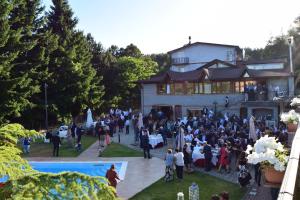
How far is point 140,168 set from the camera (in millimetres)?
22906

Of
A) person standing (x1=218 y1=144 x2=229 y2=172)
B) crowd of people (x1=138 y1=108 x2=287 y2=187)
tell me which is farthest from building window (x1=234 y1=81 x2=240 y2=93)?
person standing (x1=218 y1=144 x2=229 y2=172)

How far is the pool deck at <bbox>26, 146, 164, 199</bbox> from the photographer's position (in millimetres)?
18719

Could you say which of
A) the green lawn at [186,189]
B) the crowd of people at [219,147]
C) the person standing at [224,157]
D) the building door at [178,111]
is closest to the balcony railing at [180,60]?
the building door at [178,111]

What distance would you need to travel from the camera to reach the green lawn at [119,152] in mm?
26828

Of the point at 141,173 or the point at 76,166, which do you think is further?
the point at 76,166

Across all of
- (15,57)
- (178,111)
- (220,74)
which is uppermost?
(15,57)

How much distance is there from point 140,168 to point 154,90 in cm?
2144

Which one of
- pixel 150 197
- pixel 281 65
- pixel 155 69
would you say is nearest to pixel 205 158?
pixel 150 197

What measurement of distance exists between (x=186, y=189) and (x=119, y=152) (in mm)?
9984

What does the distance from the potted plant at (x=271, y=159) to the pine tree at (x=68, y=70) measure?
34.3 m

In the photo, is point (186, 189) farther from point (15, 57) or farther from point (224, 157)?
point (15, 57)

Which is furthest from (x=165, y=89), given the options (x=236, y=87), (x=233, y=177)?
(x=233, y=177)

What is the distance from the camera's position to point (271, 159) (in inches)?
297

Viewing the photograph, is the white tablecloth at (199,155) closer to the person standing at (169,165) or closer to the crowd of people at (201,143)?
the crowd of people at (201,143)
